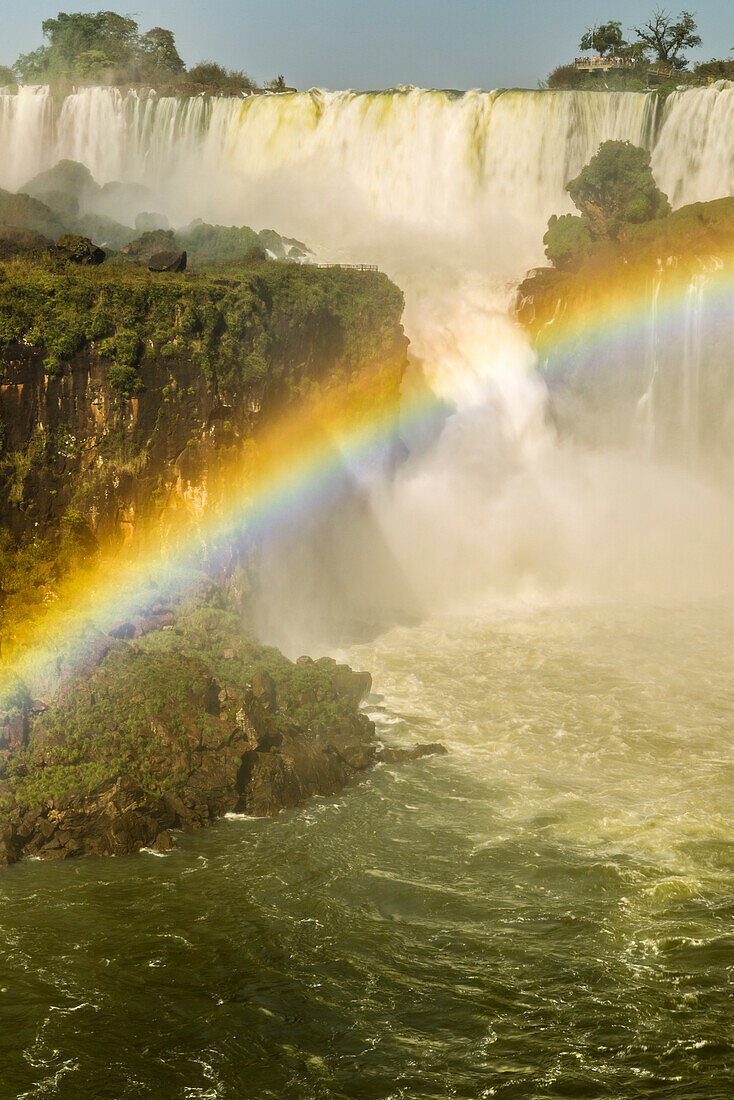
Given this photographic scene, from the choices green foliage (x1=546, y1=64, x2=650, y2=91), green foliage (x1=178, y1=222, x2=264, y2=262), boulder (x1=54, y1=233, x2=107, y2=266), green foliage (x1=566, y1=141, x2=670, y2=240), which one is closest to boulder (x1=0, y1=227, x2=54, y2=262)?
boulder (x1=54, y1=233, x2=107, y2=266)

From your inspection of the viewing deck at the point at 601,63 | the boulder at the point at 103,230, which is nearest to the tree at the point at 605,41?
the viewing deck at the point at 601,63

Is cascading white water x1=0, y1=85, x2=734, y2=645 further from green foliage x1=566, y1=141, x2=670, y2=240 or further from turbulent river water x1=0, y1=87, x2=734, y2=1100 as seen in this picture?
green foliage x1=566, y1=141, x2=670, y2=240

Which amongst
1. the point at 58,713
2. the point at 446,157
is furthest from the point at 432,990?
the point at 446,157

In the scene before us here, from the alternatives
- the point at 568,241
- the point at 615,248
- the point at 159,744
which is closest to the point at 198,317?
the point at 159,744

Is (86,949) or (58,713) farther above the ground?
(58,713)

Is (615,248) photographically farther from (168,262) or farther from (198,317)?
(198,317)

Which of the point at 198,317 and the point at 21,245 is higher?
the point at 21,245

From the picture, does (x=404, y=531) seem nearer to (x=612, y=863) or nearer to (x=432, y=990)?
(x=612, y=863)
